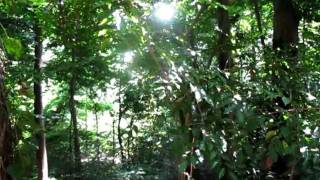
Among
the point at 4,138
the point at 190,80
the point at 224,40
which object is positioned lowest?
the point at 4,138

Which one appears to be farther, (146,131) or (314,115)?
(146,131)

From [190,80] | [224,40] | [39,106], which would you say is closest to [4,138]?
[190,80]

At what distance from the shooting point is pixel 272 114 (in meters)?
2.74

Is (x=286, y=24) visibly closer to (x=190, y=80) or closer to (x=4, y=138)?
(x=190, y=80)

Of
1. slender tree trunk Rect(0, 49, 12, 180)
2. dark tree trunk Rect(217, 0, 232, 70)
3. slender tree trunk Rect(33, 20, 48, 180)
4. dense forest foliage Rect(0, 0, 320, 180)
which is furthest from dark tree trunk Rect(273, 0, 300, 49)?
slender tree trunk Rect(0, 49, 12, 180)

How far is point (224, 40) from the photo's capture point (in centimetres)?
378

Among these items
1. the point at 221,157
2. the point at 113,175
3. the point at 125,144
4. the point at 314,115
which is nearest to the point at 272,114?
the point at 314,115

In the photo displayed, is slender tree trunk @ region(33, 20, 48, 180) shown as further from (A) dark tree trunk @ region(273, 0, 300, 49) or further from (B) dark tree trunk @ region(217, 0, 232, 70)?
(A) dark tree trunk @ region(273, 0, 300, 49)

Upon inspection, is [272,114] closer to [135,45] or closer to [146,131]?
[135,45]

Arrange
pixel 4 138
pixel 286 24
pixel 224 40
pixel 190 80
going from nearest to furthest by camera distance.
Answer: pixel 4 138 → pixel 190 80 → pixel 224 40 → pixel 286 24

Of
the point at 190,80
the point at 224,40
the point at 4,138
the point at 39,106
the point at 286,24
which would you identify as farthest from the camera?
the point at 39,106

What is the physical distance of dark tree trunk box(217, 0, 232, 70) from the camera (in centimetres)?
365

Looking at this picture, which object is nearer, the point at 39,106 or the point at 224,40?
the point at 224,40

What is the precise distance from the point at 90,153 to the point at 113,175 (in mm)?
2379
